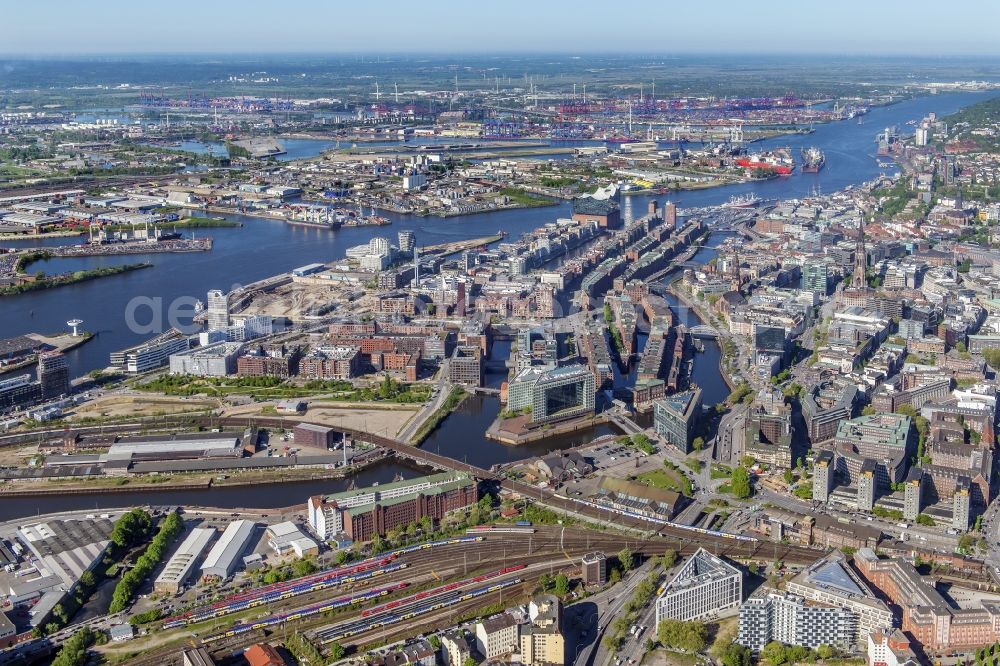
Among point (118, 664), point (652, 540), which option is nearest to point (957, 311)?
point (652, 540)

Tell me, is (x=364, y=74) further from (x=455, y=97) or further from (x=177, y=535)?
(x=177, y=535)

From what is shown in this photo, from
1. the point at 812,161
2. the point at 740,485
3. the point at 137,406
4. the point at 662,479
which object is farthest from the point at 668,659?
the point at 812,161

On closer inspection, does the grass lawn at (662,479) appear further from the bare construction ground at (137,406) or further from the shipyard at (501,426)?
the bare construction ground at (137,406)

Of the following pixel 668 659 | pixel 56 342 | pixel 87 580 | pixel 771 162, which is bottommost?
pixel 668 659

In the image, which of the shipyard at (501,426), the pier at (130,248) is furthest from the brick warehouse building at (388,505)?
Result: the pier at (130,248)

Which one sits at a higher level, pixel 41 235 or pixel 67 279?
pixel 41 235

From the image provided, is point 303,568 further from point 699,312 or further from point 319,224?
point 319,224

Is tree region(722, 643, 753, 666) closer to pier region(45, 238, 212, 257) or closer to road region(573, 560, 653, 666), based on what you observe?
road region(573, 560, 653, 666)
